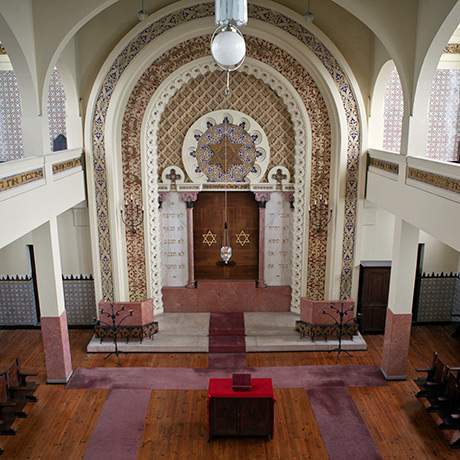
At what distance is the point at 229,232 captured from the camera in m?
10.8

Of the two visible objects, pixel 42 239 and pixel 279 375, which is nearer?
pixel 42 239

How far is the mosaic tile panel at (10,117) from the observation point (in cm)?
1013

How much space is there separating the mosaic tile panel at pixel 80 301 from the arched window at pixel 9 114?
2.85 meters

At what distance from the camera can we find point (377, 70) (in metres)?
9.11

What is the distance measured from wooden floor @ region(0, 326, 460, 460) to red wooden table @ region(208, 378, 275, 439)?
0.17m

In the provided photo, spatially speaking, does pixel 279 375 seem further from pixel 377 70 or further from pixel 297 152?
pixel 377 70

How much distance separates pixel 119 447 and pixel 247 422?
1.76 meters

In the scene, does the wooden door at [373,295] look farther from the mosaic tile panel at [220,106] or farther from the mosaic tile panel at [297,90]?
the mosaic tile panel at [220,106]

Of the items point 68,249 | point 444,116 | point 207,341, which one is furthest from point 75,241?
point 444,116

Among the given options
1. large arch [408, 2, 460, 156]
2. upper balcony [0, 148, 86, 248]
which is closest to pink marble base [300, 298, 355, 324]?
large arch [408, 2, 460, 156]

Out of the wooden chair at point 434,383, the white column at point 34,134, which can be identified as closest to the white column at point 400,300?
the wooden chair at point 434,383

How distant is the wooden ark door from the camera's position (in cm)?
1062

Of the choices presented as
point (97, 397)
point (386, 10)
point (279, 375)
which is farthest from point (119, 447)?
point (386, 10)

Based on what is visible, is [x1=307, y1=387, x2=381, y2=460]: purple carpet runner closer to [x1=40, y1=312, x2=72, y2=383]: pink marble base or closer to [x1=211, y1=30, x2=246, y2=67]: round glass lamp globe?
[x1=40, y1=312, x2=72, y2=383]: pink marble base
